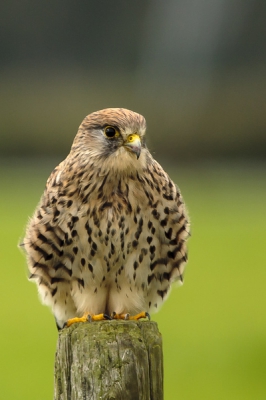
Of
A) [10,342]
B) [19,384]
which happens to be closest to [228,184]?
[10,342]

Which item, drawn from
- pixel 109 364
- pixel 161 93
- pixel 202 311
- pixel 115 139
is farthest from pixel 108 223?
pixel 161 93

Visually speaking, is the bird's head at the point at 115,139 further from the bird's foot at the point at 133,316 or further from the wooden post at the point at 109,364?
the wooden post at the point at 109,364

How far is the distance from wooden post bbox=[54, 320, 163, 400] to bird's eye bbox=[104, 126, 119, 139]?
3.60 ft

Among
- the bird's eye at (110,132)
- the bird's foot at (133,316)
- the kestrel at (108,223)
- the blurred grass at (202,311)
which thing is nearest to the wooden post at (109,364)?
the bird's foot at (133,316)

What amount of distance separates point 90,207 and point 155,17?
1090 cm

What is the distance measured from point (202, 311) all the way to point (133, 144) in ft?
17.8

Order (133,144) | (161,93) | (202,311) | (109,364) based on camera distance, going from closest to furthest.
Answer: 1. (109,364)
2. (133,144)
3. (202,311)
4. (161,93)

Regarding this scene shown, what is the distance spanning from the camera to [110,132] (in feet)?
11.4

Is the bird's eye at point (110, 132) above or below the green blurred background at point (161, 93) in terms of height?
below

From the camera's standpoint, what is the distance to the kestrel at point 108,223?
347cm

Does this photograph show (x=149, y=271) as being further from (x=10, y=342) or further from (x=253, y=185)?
(x=253, y=185)

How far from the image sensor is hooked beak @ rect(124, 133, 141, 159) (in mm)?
3354

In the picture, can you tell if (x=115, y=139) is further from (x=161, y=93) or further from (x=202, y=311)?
(x=161, y=93)

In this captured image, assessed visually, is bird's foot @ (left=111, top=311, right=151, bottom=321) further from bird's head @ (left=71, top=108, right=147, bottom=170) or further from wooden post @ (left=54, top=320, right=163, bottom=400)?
wooden post @ (left=54, top=320, right=163, bottom=400)
